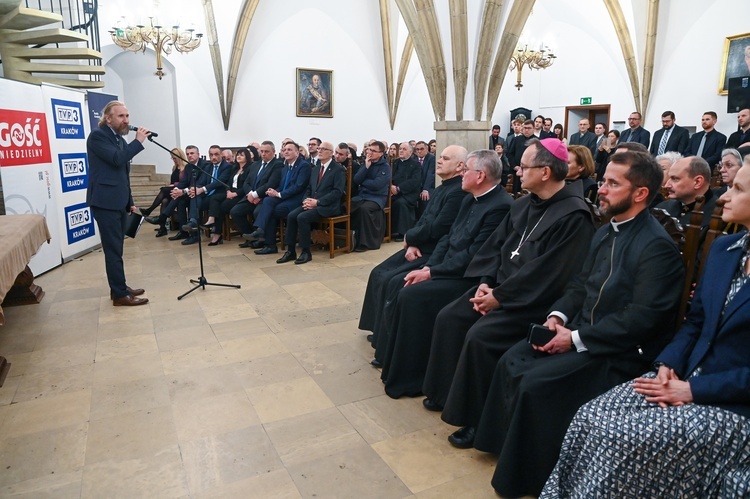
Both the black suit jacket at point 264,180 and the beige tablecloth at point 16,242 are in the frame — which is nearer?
the beige tablecloth at point 16,242

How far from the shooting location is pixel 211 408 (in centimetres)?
284

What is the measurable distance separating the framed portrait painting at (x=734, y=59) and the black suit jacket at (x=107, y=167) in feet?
32.2

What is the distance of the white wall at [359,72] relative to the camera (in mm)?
10117

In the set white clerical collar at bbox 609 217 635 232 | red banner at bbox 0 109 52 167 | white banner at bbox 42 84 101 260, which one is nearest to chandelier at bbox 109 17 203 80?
white banner at bbox 42 84 101 260

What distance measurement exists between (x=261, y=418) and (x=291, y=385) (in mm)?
388

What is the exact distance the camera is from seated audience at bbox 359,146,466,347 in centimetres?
356

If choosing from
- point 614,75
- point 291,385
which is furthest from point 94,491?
point 614,75

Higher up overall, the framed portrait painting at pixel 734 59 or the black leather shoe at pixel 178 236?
the framed portrait painting at pixel 734 59

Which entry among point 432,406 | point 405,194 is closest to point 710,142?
point 405,194

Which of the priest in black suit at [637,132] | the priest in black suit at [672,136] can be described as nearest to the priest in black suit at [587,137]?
the priest in black suit at [637,132]

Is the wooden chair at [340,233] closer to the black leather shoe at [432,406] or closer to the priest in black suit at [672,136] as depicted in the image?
the black leather shoe at [432,406]

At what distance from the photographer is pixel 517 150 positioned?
9.20 metres

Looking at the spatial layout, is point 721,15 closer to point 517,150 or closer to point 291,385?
point 517,150

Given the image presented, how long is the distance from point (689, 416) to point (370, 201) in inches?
212
